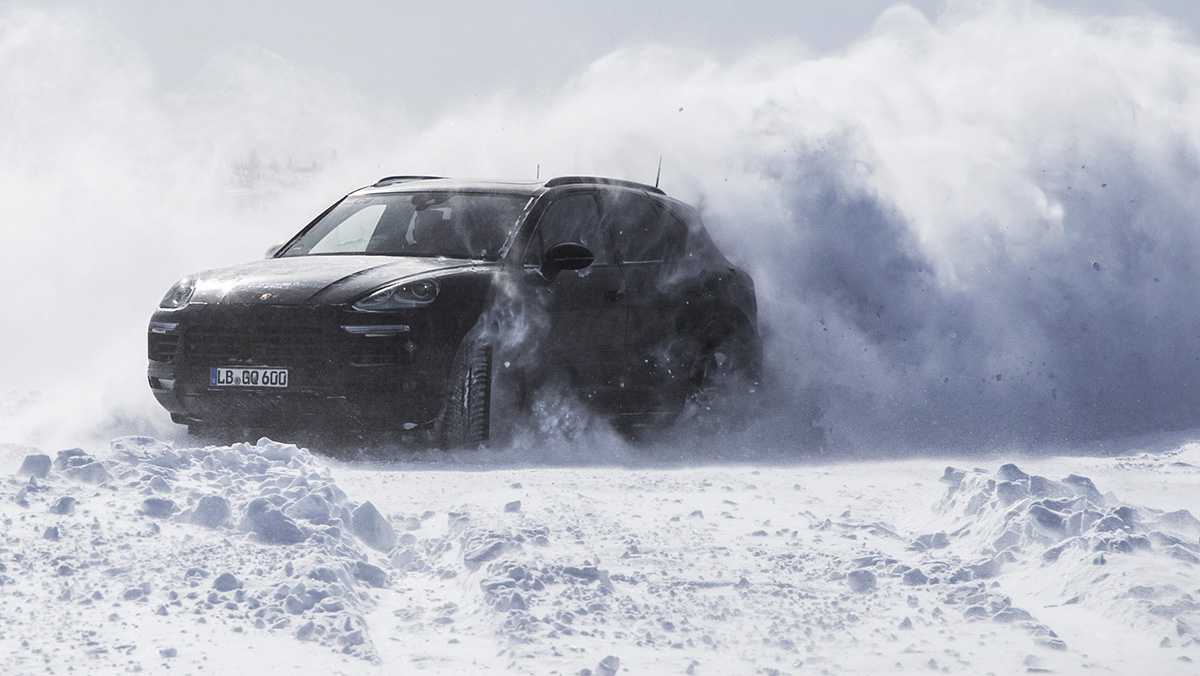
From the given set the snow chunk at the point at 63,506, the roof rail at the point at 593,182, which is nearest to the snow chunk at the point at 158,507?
the snow chunk at the point at 63,506

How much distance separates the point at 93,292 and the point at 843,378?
1121 centimetres

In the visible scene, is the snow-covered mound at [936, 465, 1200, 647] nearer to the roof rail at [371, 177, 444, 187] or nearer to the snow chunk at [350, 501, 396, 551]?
the snow chunk at [350, 501, 396, 551]

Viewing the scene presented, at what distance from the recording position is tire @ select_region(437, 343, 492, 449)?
7863mm

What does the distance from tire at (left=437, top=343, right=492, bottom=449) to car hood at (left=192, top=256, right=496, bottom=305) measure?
0.47m

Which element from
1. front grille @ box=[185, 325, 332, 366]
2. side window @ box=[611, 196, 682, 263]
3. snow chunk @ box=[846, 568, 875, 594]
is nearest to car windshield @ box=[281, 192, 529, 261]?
side window @ box=[611, 196, 682, 263]

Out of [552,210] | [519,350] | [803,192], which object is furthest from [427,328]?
[803,192]

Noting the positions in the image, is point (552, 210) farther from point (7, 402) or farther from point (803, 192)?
point (7, 402)

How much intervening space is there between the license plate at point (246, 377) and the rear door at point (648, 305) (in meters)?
2.01

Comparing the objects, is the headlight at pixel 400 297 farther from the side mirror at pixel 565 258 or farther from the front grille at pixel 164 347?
the front grille at pixel 164 347

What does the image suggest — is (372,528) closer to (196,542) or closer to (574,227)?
(196,542)

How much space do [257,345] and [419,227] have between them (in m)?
1.37

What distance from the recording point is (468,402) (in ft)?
26.2

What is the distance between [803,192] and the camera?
37.8 ft

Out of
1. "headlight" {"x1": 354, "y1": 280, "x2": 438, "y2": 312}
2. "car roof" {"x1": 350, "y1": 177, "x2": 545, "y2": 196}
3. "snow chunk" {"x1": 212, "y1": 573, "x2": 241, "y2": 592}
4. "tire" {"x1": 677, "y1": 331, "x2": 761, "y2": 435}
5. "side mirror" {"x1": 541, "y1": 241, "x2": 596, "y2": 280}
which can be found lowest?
"snow chunk" {"x1": 212, "y1": 573, "x2": 241, "y2": 592}
